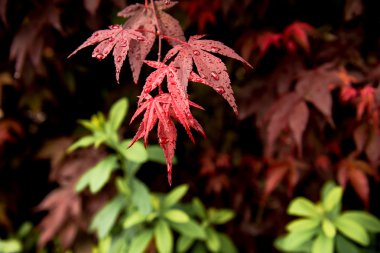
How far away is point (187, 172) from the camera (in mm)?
2188

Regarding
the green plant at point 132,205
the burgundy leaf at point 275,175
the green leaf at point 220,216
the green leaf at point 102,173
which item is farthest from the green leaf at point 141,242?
the burgundy leaf at point 275,175

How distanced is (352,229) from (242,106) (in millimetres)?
726

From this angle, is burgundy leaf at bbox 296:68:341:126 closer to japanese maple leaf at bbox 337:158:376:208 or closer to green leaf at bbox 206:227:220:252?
japanese maple leaf at bbox 337:158:376:208

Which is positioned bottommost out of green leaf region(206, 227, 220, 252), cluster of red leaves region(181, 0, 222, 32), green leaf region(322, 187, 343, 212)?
green leaf region(206, 227, 220, 252)

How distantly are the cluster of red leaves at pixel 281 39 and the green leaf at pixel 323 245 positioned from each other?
783 millimetres

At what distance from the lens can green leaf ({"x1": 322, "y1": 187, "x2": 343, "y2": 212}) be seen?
1.59m

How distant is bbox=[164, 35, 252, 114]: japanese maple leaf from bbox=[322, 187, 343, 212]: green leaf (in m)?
0.92

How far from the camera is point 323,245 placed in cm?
152

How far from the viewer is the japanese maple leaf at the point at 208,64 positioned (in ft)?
2.86

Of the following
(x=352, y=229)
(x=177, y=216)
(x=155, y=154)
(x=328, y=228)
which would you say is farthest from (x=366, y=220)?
(x=155, y=154)

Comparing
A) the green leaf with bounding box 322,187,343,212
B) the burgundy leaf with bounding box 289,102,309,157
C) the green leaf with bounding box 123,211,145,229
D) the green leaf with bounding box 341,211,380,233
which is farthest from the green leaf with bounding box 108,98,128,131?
the green leaf with bounding box 341,211,380,233

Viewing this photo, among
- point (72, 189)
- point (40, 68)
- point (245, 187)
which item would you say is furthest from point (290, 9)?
point (72, 189)

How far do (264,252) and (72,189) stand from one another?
1179 millimetres

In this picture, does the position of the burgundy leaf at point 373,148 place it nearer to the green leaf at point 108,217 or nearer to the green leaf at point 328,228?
the green leaf at point 328,228
